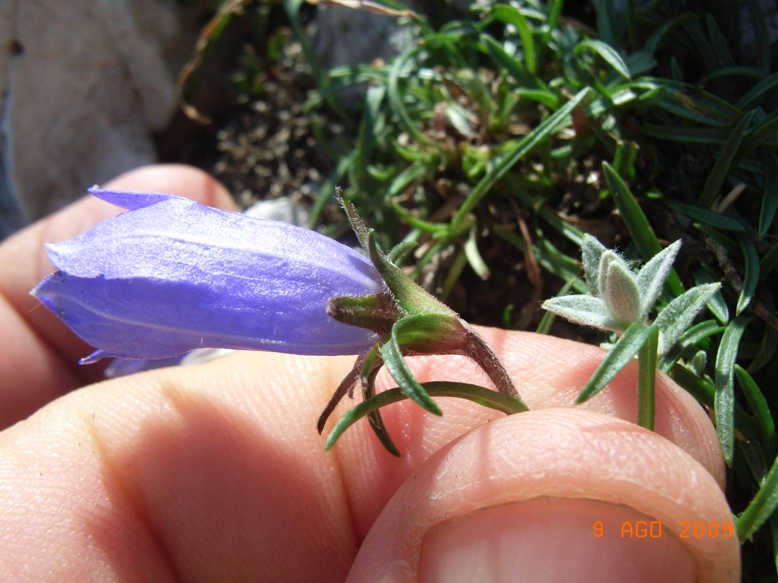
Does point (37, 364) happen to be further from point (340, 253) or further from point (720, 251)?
point (720, 251)

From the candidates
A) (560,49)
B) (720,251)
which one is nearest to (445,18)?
(560,49)

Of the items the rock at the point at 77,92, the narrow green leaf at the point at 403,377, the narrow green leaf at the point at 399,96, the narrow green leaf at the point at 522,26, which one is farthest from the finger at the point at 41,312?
the narrow green leaf at the point at 403,377

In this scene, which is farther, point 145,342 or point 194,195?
point 194,195

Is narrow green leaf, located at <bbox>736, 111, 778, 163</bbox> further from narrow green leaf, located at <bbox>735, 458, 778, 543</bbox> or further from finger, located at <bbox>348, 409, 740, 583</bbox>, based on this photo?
finger, located at <bbox>348, 409, 740, 583</bbox>

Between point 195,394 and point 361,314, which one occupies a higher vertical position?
point 361,314

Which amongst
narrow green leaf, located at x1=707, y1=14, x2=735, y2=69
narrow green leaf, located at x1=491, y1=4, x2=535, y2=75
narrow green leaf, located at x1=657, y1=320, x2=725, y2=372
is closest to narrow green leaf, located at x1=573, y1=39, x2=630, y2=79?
narrow green leaf, located at x1=491, y1=4, x2=535, y2=75

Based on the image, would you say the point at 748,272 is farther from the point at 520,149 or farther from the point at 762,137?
the point at 520,149

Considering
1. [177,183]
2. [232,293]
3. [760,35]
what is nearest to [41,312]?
[177,183]
